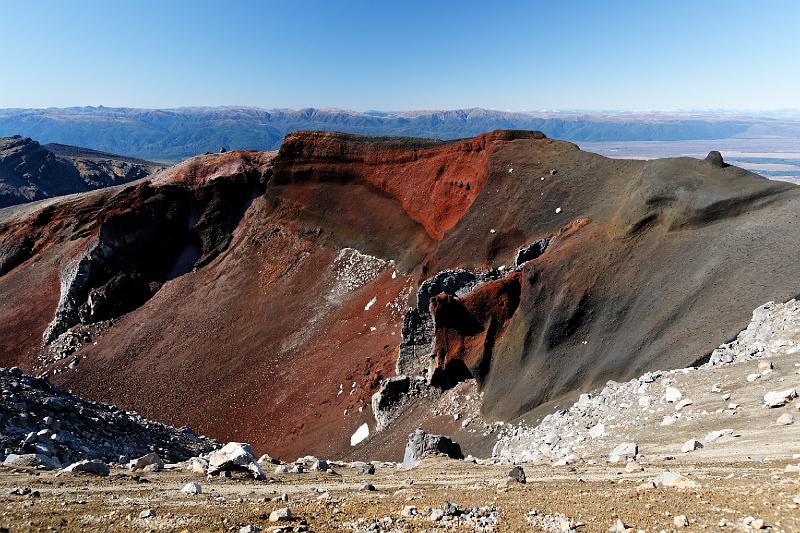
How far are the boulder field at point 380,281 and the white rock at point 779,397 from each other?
4.36 meters

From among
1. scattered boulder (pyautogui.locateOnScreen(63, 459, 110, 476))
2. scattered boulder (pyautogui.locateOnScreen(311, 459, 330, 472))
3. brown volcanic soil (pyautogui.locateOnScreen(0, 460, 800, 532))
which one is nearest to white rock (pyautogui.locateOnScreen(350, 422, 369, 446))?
scattered boulder (pyautogui.locateOnScreen(311, 459, 330, 472))

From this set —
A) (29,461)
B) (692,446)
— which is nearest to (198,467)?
(29,461)

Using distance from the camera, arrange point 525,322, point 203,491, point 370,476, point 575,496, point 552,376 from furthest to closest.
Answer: point 525,322 → point 552,376 → point 370,476 → point 203,491 → point 575,496

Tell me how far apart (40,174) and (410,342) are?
142687 mm

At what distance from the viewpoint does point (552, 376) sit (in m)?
18.8

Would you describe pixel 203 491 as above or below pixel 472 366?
above

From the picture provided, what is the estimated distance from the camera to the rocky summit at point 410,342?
910 cm

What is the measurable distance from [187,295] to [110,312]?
5561mm

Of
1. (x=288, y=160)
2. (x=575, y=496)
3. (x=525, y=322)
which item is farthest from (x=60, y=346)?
(x=575, y=496)

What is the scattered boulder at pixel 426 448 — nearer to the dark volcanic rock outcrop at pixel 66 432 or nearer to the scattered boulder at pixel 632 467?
the scattered boulder at pixel 632 467

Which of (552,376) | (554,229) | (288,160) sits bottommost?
(552,376)

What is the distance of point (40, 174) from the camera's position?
5148 inches

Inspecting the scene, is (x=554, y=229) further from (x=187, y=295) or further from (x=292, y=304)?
(x=187, y=295)

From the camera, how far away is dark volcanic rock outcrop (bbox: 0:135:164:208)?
11850cm
